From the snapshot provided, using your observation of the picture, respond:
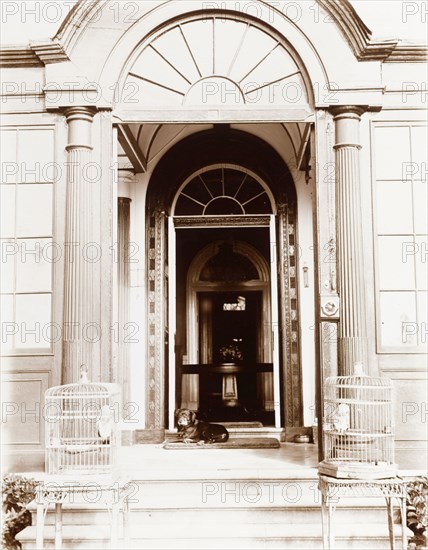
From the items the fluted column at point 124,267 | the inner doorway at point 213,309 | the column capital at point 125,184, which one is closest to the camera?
the fluted column at point 124,267

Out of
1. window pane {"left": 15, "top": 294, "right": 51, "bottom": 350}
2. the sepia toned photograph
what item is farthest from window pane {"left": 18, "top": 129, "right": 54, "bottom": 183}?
window pane {"left": 15, "top": 294, "right": 51, "bottom": 350}

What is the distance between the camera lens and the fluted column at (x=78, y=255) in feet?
20.6

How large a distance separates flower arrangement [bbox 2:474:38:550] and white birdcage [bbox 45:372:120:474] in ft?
1.07

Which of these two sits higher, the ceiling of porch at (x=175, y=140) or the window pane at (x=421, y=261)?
the ceiling of porch at (x=175, y=140)

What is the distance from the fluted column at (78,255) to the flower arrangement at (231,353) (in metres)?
7.76

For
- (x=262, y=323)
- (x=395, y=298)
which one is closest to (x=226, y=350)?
(x=262, y=323)

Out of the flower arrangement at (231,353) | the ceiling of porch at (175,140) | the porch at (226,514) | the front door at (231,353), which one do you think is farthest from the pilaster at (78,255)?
the flower arrangement at (231,353)

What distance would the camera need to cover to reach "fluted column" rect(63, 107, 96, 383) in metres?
6.29

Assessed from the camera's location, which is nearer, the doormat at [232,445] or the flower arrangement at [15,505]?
the flower arrangement at [15,505]

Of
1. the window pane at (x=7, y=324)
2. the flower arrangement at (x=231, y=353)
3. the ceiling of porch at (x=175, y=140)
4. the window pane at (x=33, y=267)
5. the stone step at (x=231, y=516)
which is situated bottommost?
the stone step at (x=231, y=516)

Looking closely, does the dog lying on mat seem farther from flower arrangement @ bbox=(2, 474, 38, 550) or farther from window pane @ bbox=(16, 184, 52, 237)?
window pane @ bbox=(16, 184, 52, 237)

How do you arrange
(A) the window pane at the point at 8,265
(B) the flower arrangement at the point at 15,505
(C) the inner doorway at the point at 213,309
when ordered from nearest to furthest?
(B) the flower arrangement at the point at 15,505 < (A) the window pane at the point at 8,265 < (C) the inner doorway at the point at 213,309

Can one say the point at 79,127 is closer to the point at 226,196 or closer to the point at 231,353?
the point at 226,196

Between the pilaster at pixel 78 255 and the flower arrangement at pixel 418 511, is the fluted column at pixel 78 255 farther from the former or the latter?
the flower arrangement at pixel 418 511
